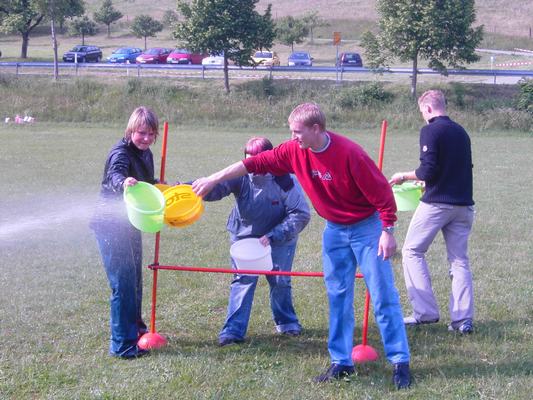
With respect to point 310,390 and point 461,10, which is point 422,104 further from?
point 461,10

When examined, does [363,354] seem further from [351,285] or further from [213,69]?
[213,69]

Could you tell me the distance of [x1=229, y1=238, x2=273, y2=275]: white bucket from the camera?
6.08 metres

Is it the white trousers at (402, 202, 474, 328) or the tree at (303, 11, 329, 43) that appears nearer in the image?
the white trousers at (402, 202, 474, 328)

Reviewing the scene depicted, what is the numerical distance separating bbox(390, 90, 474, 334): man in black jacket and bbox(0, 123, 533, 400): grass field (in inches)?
9.5

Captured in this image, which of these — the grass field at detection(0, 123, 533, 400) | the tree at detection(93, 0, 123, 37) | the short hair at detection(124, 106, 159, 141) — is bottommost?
the grass field at detection(0, 123, 533, 400)

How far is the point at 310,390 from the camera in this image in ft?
17.1

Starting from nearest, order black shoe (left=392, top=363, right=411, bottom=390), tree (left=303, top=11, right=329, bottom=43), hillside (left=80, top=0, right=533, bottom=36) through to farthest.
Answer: black shoe (left=392, top=363, right=411, bottom=390), tree (left=303, top=11, right=329, bottom=43), hillside (left=80, top=0, right=533, bottom=36)

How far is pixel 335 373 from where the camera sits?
5.41 meters

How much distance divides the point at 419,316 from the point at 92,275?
3924 millimetres

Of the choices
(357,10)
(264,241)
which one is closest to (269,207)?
(264,241)

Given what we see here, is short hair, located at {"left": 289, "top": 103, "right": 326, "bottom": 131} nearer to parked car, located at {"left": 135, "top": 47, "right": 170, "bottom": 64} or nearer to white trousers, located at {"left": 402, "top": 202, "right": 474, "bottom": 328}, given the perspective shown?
white trousers, located at {"left": 402, "top": 202, "right": 474, "bottom": 328}

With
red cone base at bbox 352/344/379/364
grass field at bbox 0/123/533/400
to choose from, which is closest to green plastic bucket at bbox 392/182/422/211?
grass field at bbox 0/123/533/400

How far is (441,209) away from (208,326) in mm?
2376

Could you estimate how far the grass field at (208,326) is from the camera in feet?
17.3
